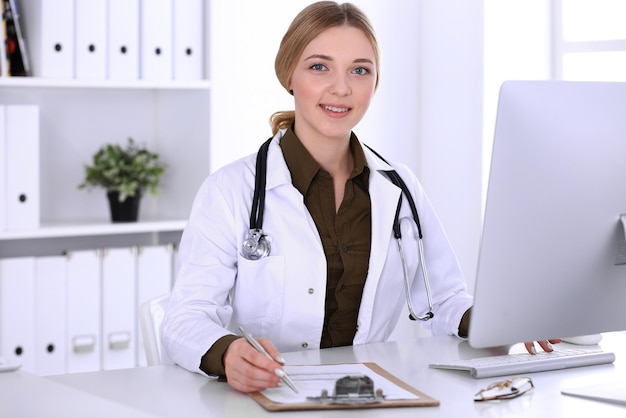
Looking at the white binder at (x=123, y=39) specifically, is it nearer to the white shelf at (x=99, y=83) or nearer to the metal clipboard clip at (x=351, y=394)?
the white shelf at (x=99, y=83)

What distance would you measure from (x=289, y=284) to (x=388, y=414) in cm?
63

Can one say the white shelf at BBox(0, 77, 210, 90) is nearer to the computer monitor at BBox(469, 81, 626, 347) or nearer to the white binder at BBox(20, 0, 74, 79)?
the white binder at BBox(20, 0, 74, 79)

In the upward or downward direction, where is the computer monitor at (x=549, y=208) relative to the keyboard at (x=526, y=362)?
upward

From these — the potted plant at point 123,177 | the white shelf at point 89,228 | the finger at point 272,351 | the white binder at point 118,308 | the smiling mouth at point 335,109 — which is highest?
the smiling mouth at point 335,109

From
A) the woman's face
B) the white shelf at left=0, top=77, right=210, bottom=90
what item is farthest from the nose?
the white shelf at left=0, top=77, right=210, bottom=90

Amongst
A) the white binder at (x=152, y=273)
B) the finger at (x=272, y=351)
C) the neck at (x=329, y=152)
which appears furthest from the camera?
the white binder at (x=152, y=273)

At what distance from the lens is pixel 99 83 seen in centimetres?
278

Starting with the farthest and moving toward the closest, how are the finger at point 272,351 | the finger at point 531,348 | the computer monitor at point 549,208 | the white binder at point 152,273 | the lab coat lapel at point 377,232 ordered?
1. the white binder at point 152,273
2. the lab coat lapel at point 377,232
3. the finger at point 531,348
4. the finger at point 272,351
5. the computer monitor at point 549,208

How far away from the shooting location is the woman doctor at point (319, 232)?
73.3 inches

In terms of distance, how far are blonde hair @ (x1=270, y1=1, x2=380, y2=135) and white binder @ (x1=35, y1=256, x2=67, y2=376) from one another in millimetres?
1110

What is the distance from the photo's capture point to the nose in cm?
198

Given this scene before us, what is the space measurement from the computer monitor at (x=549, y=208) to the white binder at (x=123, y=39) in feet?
5.92

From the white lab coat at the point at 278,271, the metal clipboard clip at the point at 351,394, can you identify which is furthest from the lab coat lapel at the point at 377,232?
the metal clipboard clip at the point at 351,394

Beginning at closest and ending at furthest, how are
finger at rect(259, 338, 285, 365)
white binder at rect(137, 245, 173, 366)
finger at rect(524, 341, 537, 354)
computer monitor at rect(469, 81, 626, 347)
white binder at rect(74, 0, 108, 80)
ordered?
computer monitor at rect(469, 81, 626, 347) < finger at rect(259, 338, 285, 365) < finger at rect(524, 341, 537, 354) < white binder at rect(74, 0, 108, 80) < white binder at rect(137, 245, 173, 366)
